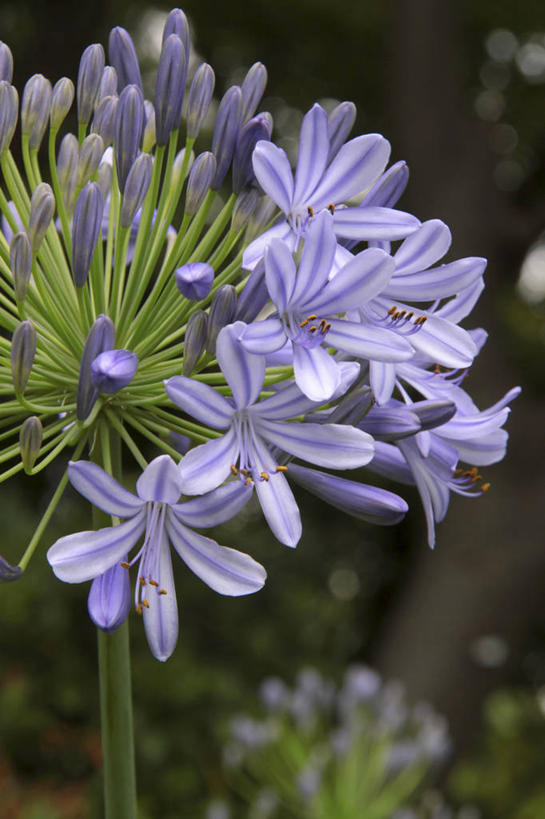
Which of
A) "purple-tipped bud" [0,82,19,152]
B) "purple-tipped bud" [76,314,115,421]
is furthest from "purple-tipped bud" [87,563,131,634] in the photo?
"purple-tipped bud" [0,82,19,152]

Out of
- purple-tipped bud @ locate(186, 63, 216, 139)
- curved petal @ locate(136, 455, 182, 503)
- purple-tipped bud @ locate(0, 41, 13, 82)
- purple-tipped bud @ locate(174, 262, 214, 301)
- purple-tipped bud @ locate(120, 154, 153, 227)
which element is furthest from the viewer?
purple-tipped bud @ locate(186, 63, 216, 139)

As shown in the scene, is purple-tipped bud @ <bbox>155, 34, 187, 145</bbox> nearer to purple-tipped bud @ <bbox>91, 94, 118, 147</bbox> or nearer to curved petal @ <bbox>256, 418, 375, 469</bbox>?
purple-tipped bud @ <bbox>91, 94, 118, 147</bbox>

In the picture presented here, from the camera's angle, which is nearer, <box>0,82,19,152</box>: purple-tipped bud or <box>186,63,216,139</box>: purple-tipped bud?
<box>0,82,19,152</box>: purple-tipped bud

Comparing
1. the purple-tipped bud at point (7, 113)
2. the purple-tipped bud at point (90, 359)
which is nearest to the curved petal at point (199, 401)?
the purple-tipped bud at point (90, 359)

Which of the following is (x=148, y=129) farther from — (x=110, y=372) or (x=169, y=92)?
(x=110, y=372)

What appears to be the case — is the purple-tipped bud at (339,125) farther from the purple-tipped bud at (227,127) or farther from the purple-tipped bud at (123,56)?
the purple-tipped bud at (123,56)

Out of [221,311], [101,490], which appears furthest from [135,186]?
[101,490]
